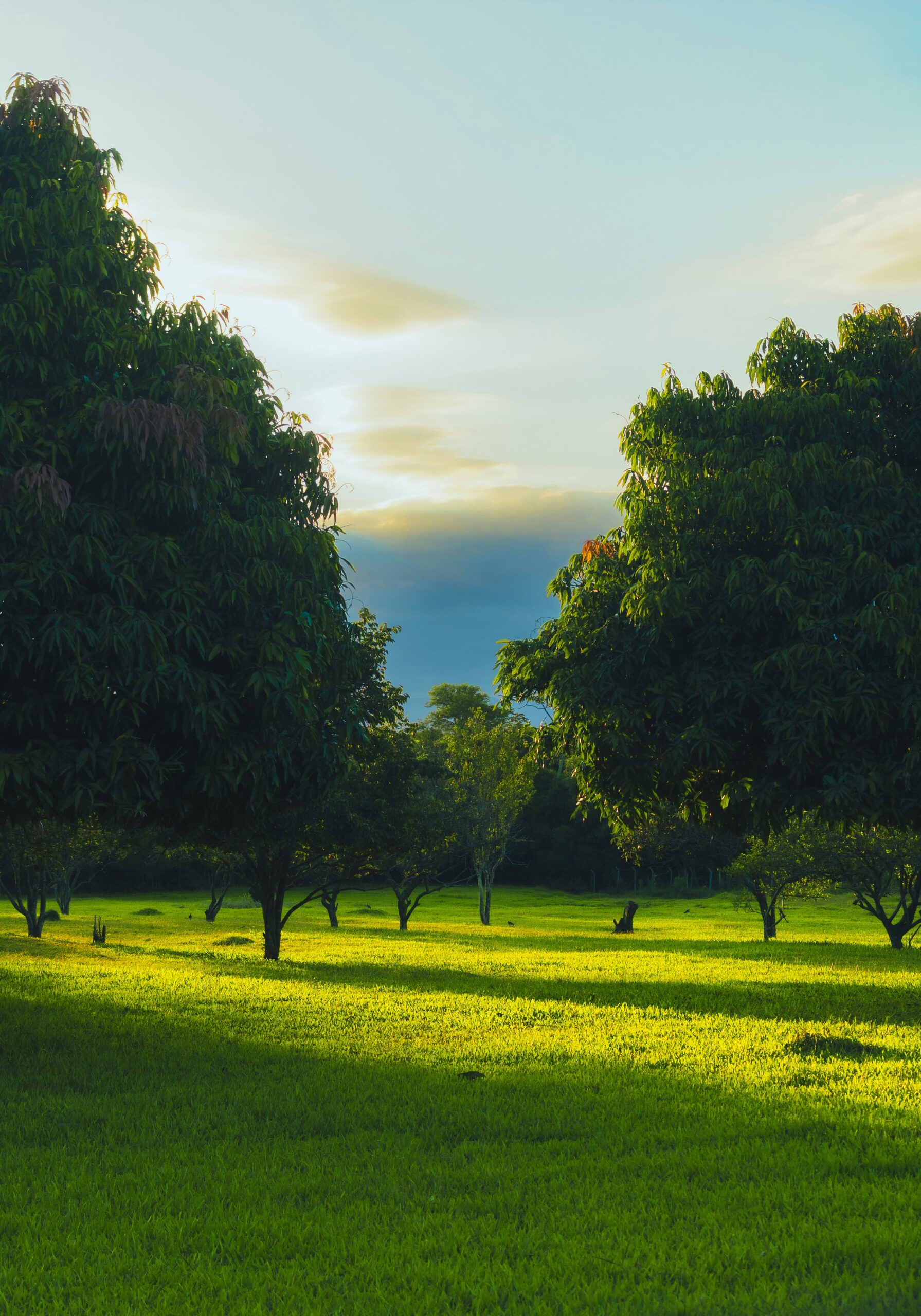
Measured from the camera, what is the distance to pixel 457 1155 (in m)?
7.98

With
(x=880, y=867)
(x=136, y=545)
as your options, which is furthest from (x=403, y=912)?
(x=136, y=545)

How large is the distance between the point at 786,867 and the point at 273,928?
19.8 metres

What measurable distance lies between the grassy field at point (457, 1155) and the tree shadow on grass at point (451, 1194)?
0.02 metres

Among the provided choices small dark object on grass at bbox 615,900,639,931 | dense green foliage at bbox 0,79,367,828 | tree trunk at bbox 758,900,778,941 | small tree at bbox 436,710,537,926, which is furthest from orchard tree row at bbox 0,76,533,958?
small tree at bbox 436,710,537,926

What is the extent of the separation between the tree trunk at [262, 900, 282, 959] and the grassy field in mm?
11308

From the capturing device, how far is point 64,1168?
774 centimetres

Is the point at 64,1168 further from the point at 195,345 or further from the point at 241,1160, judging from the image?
the point at 195,345

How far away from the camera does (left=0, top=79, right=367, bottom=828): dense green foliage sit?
35.9ft

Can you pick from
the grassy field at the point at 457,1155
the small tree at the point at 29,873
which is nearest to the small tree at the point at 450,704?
the small tree at the point at 29,873

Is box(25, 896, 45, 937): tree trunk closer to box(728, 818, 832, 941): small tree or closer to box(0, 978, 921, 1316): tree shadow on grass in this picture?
box(728, 818, 832, 941): small tree

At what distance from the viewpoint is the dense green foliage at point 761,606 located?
1439 centimetres

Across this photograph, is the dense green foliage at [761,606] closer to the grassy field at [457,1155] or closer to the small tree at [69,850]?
the grassy field at [457,1155]

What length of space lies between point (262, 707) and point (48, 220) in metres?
6.38

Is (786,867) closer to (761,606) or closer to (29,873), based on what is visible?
(761,606)
